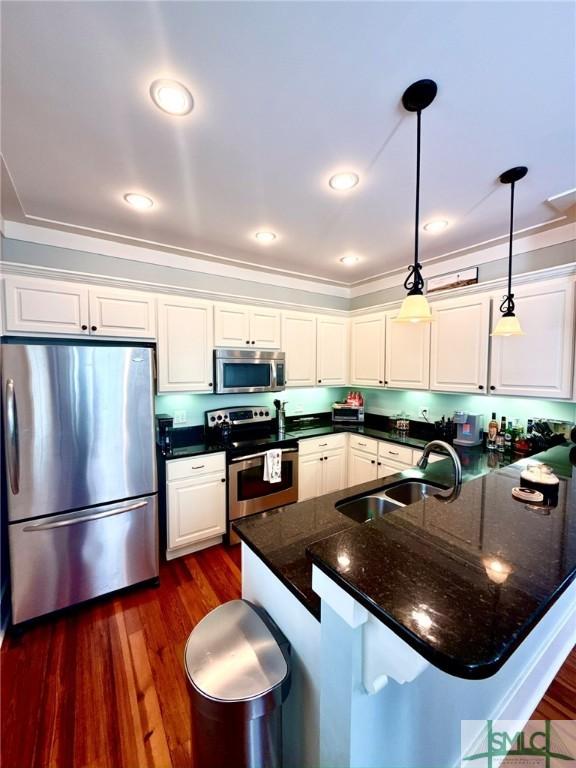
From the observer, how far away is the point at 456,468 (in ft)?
4.80

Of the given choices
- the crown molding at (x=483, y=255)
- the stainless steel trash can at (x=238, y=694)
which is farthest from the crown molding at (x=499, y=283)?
the stainless steel trash can at (x=238, y=694)

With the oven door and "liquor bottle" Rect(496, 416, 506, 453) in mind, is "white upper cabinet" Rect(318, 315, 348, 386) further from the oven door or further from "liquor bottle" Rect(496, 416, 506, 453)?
"liquor bottle" Rect(496, 416, 506, 453)

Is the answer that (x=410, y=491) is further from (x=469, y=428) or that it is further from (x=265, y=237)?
(x=265, y=237)

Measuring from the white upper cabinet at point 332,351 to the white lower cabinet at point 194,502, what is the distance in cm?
155

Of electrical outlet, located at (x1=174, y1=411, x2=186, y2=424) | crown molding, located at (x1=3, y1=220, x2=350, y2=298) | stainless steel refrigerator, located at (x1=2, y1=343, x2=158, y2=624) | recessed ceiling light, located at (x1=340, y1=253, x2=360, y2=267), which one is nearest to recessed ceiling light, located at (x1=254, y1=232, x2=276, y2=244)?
crown molding, located at (x1=3, y1=220, x2=350, y2=298)

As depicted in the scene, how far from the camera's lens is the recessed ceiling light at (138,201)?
1854mm

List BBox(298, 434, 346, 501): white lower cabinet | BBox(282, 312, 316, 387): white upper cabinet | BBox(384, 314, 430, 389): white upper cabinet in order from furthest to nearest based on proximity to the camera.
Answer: BBox(282, 312, 316, 387): white upper cabinet, BBox(298, 434, 346, 501): white lower cabinet, BBox(384, 314, 430, 389): white upper cabinet

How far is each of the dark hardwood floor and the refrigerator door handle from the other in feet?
3.16

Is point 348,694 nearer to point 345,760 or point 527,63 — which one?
point 345,760

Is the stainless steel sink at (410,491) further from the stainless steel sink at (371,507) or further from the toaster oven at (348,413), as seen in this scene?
the toaster oven at (348,413)

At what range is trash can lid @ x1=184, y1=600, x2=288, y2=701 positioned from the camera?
0.91 m

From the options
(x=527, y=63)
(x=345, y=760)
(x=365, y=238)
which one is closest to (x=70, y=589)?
(x=345, y=760)

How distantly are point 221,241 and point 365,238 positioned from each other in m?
1.20

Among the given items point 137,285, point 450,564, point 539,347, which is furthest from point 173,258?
point 539,347
